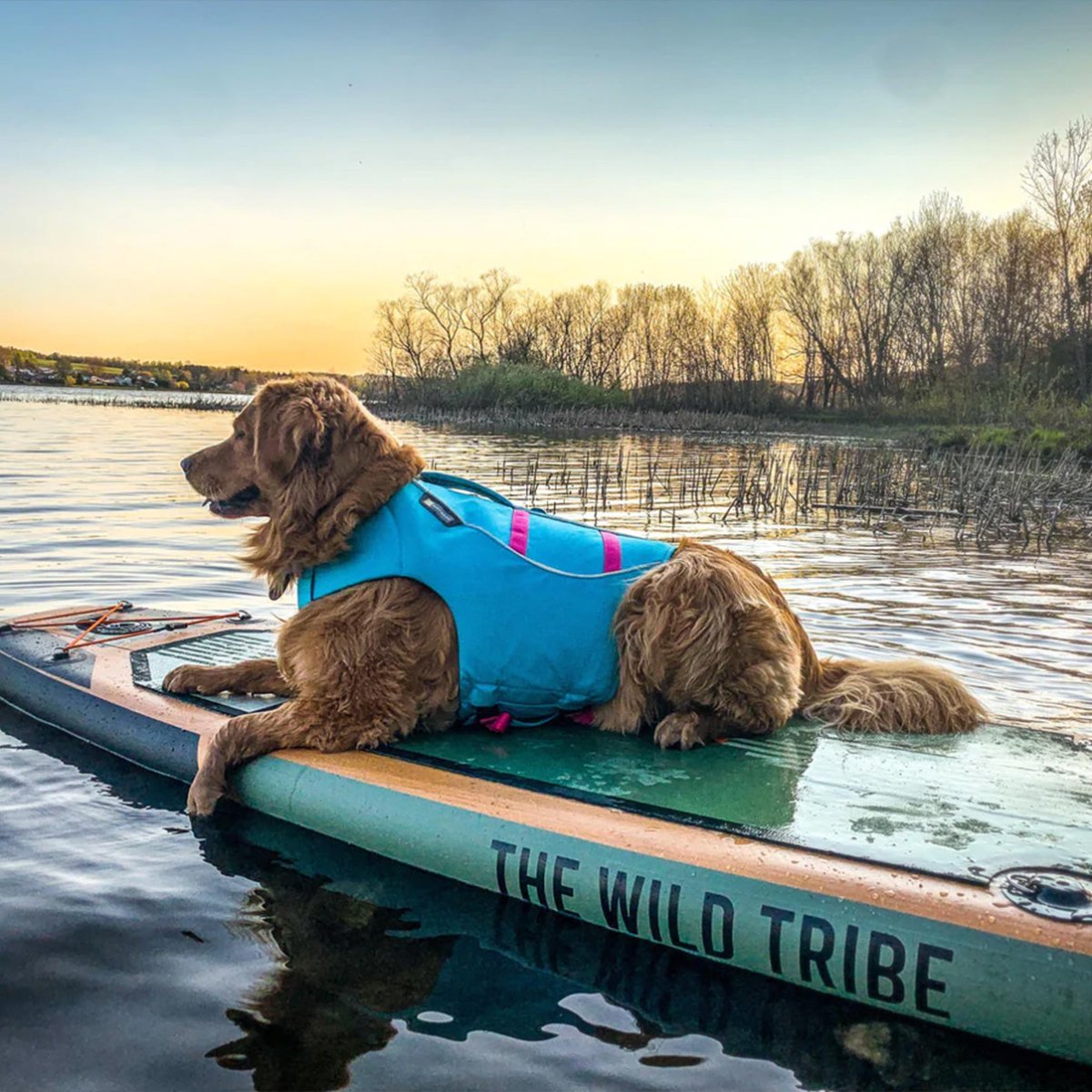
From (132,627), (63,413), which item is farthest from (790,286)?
(132,627)

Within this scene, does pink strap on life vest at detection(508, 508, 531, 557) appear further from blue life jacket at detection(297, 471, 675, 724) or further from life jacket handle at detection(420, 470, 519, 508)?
life jacket handle at detection(420, 470, 519, 508)

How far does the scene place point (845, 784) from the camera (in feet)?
12.6

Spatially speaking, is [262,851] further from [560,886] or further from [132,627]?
[132,627]

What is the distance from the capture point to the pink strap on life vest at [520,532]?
4.40 metres

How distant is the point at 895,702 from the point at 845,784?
36.5 inches

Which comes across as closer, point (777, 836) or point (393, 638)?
point (777, 836)

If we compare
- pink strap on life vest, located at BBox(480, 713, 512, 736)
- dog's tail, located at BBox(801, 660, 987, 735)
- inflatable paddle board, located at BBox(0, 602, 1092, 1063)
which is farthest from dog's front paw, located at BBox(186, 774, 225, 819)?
dog's tail, located at BBox(801, 660, 987, 735)

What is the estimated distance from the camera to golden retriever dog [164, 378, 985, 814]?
429cm

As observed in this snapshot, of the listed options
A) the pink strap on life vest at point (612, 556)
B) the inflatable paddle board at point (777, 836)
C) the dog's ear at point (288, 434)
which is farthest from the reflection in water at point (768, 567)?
the dog's ear at point (288, 434)

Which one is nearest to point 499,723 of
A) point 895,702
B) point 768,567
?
point 895,702

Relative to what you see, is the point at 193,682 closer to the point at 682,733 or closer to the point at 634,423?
the point at 682,733

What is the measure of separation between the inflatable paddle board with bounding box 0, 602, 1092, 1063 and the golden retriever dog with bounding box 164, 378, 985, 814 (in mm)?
143

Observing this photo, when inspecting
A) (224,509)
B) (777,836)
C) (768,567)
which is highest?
(224,509)

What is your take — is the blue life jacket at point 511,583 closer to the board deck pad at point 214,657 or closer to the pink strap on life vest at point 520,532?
the pink strap on life vest at point 520,532
